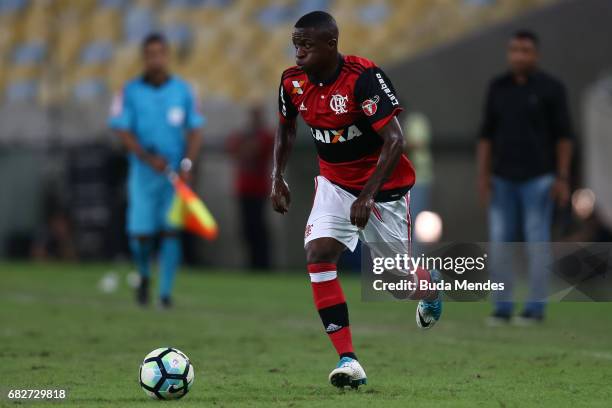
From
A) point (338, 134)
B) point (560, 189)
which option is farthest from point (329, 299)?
point (560, 189)

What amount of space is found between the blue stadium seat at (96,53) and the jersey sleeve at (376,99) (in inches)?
674

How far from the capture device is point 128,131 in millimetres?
11828

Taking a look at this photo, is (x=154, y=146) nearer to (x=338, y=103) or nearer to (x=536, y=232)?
(x=536, y=232)

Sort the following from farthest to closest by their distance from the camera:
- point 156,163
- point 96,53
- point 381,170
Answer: point 96,53 → point 156,163 → point 381,170

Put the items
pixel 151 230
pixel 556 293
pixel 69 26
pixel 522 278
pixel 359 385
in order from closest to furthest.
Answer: pixel 359 385
pixel 556 293
pixel 151 230
pixel 522 278
pixel 69 26

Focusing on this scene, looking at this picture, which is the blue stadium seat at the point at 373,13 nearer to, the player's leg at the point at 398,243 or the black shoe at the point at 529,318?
the black shoe at the point at 529,318

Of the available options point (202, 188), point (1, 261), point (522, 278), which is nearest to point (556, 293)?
point (522, 278)

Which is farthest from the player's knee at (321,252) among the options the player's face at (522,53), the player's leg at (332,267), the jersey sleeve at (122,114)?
the jersey sleeve at (122,114)

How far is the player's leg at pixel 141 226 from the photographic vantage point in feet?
38.9

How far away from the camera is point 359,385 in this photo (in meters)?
6.47

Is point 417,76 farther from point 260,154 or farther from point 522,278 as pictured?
point 522,278

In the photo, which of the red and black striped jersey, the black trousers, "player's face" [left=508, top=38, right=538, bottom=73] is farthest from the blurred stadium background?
the red and black striped jersey

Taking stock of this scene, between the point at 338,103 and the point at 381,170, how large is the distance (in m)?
0.47

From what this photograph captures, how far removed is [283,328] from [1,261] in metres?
9.77
